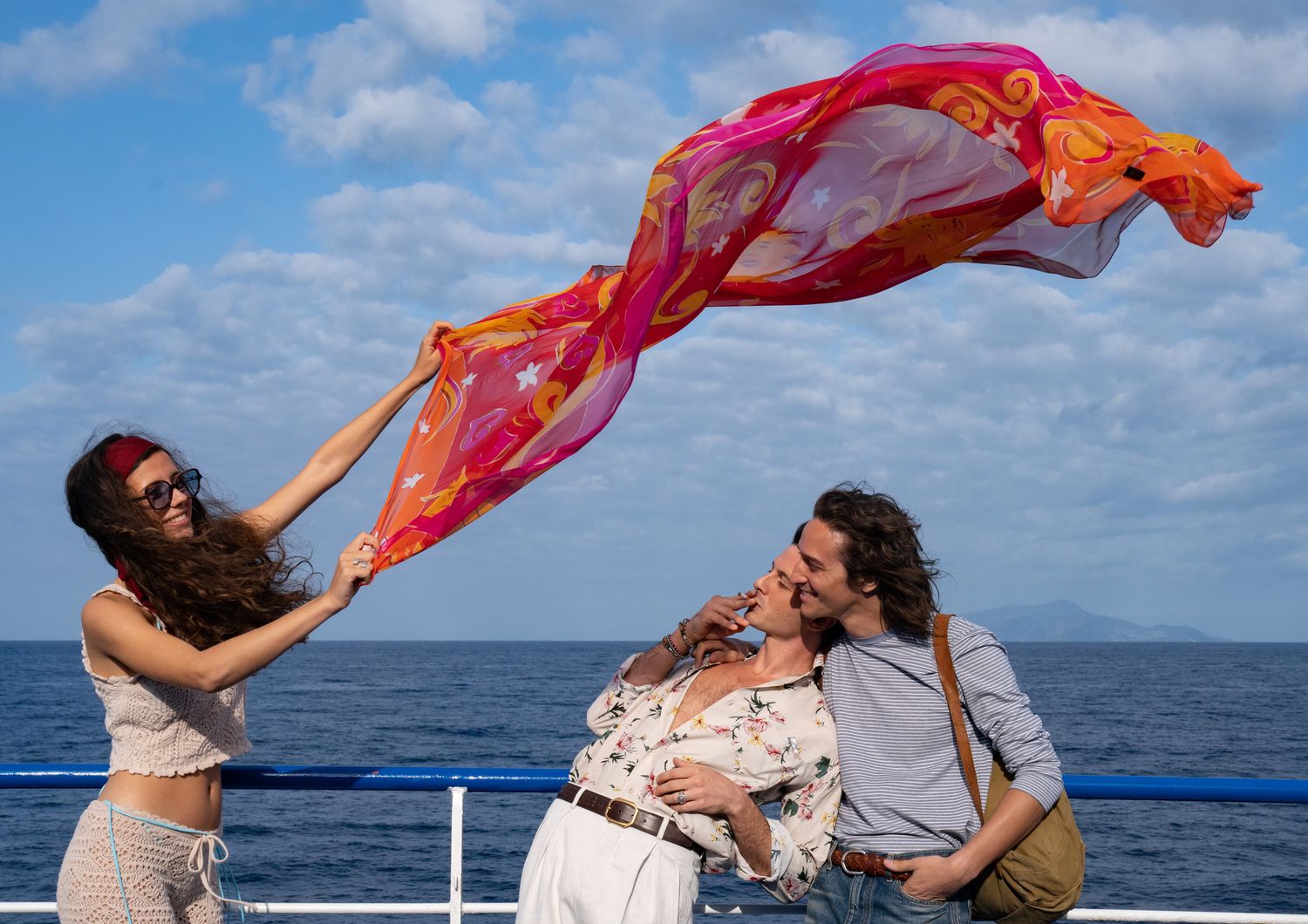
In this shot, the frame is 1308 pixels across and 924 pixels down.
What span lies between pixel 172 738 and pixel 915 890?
5.31ft

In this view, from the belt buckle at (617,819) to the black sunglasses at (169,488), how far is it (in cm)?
119

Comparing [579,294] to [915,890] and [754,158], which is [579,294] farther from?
[915,890]

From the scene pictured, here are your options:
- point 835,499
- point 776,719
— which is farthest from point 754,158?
point 776,719

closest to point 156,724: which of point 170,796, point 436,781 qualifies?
point 170,796

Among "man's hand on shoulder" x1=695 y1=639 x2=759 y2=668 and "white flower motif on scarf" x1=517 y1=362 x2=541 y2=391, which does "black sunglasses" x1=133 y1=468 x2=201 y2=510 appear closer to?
"white flower motif on scarf" x1=517 y1=362 x2=541 y2=391

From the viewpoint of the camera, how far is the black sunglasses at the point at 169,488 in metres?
2.51

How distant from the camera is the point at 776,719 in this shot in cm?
250

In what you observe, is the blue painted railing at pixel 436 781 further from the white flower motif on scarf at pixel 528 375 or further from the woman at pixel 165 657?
the white flower motif on scarf at pixel 528 375

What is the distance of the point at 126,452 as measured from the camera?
253 cm

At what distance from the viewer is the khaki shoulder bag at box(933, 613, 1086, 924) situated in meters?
2.29

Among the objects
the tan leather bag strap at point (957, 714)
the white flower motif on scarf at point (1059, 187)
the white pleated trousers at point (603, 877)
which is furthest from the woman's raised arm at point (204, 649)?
the white flower motif on scarf at point (1059, 187)

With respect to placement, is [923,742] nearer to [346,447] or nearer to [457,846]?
[457,846]

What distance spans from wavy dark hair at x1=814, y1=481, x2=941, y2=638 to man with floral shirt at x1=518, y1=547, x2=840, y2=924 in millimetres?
156

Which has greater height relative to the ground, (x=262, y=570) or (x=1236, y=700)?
(x=262, y=570)
